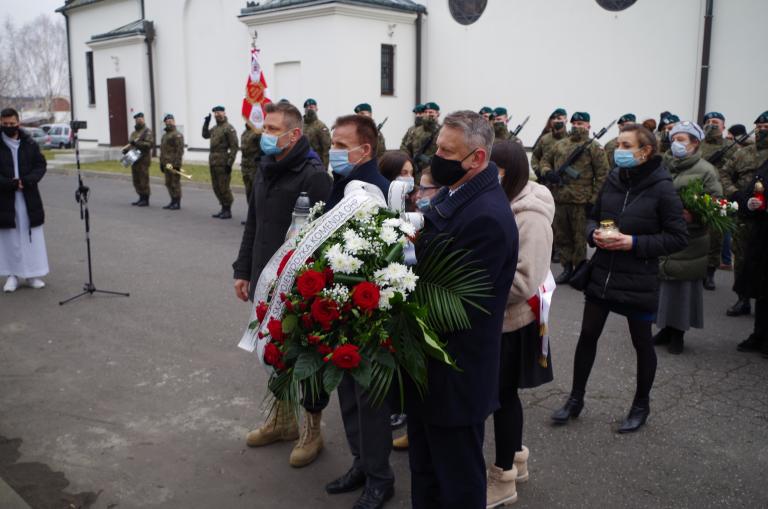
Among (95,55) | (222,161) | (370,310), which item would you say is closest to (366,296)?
(370,310)

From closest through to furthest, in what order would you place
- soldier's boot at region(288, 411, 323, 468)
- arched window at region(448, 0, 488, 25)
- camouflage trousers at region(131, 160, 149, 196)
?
soldier's boot at region(288, 411, 323, 468), camouflage trousers at region(131, 160, 149, 196), arched window at region(448, 0, 488, 25)

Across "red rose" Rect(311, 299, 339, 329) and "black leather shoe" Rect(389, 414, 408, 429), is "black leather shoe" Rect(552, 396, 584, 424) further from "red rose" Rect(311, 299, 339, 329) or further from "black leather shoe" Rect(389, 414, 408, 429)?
"red rose" Rect(311, 299, 339, 329)

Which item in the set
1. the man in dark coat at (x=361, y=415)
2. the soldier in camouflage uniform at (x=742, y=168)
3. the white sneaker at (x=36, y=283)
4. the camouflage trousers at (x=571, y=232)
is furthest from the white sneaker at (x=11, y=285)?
the soldier in camouflage uniform at (x=742, y=168)

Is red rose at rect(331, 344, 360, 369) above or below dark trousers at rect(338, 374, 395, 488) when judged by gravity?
above

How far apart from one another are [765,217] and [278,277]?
4.67 m

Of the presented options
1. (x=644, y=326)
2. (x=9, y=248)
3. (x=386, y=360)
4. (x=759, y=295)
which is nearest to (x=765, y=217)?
(x=759, y=295)

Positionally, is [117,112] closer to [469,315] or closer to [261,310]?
[261,310]

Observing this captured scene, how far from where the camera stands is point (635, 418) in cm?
431

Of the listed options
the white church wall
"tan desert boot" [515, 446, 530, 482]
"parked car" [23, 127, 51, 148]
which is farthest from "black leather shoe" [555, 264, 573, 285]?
"parked car" [23, 127, 51, 148]

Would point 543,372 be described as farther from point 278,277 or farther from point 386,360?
point 278,277

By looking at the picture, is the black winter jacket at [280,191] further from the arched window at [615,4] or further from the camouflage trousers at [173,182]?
the arched window at [615,4]

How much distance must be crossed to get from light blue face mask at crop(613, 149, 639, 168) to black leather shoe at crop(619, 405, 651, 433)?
1.51 metres

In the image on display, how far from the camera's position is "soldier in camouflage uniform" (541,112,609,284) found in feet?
28.3

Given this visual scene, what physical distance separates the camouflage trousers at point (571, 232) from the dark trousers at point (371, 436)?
5.63 m
